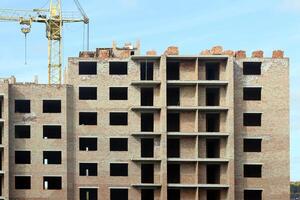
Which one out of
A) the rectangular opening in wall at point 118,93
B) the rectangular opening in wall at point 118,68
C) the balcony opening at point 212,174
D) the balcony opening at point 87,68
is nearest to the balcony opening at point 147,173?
the balcony opening at point 212,174

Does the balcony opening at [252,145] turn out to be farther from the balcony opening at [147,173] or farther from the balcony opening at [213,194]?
the balcony opening at [147,173]

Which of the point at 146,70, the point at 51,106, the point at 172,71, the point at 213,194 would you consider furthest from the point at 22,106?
the point at 213,194

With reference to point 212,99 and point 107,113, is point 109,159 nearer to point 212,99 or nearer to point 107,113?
point 107,113

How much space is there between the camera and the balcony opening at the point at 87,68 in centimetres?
8825

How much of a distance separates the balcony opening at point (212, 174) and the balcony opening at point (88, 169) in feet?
46.2

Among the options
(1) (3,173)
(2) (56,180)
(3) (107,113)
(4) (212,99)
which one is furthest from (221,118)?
(1) (3,173)

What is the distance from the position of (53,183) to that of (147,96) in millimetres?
16011

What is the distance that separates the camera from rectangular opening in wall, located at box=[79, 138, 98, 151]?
8706 centimetres

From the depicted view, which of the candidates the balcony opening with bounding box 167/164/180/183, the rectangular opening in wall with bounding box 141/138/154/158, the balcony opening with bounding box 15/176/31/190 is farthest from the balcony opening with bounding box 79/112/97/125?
the balcony opening with bounding box 167/164/180/183

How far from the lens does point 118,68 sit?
290ft

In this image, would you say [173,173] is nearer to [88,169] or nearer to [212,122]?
[212,122]

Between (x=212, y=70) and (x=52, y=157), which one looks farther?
(x=212, y=70)

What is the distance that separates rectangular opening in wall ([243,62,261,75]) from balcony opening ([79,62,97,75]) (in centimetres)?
1913

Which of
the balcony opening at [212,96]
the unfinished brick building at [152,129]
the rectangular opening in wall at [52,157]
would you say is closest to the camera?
the unfinished brick building at [152,129]
